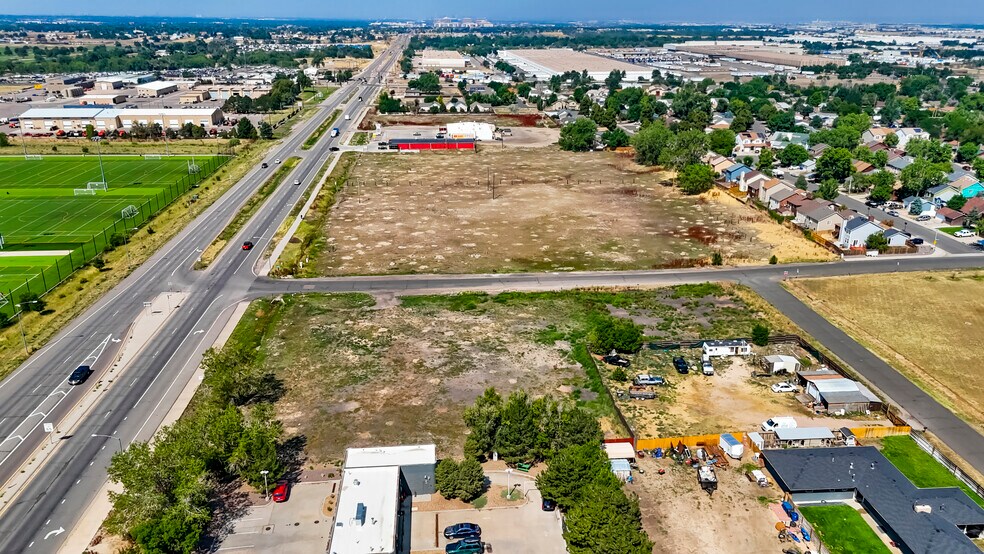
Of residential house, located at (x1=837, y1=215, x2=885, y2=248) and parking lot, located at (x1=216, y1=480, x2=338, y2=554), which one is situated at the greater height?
residential house, located at (x1=837, y1=215, x2=885, y2=248)

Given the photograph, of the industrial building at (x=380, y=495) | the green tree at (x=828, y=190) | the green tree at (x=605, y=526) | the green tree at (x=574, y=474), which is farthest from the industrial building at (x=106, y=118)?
the green tree at (x=605, y=526)

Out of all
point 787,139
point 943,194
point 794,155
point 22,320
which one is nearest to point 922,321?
point 943,194

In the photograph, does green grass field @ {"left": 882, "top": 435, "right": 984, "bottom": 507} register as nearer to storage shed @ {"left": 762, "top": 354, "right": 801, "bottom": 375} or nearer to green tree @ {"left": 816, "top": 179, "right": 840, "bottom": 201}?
storage shed @ {"left": 762, "top": 354, "right": 801, "bottom": 375}

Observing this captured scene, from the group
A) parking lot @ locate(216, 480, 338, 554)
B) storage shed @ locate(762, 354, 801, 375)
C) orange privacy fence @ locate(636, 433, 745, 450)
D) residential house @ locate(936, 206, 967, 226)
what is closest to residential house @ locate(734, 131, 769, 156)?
residential house @ locate(936, 206, 967, 226)

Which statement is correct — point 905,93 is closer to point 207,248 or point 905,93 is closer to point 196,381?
point 207,248

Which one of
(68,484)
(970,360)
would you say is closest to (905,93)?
(970,360)

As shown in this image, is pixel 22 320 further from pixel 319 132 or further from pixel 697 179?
pixel 319 132
